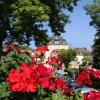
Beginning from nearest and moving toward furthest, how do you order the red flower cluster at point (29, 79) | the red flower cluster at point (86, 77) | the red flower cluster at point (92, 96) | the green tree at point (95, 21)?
the red flower cluster at point (29, 79) < the red flower cluster at point (92, 96) < the red flower cluster at point (86, 77) < the green tree at point (95, 21)

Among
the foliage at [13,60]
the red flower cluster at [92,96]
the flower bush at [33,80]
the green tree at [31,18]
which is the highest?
the green tree at [31,18]

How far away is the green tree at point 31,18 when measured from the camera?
35844 mm

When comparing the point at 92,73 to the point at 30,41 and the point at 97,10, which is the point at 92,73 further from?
the point at 97,10

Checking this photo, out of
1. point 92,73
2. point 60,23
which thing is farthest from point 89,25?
point 92,73

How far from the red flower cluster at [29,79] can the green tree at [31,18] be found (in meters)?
30.0

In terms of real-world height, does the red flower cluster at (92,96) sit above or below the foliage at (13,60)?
below

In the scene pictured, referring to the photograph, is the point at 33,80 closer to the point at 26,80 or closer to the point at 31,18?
the point at 26,80

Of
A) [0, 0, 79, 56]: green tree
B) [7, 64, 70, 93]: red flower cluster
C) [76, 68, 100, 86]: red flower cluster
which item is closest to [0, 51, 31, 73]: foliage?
[7, 64, 70, 93]: red flower cluster

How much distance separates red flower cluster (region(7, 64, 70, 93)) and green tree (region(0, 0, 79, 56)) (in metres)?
30.0

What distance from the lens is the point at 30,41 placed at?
41.0m

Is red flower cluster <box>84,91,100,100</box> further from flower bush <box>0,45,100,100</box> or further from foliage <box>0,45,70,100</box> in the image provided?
foliage <box>0,45,70,100</box>

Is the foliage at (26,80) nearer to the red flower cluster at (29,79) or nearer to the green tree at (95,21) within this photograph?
the red flower cluster at (29,79)

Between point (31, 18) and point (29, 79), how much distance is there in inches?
1242

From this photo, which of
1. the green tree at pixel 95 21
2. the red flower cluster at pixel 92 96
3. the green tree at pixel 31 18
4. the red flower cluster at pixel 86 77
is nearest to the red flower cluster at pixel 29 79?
the red flower cluster at pixel 92 96
